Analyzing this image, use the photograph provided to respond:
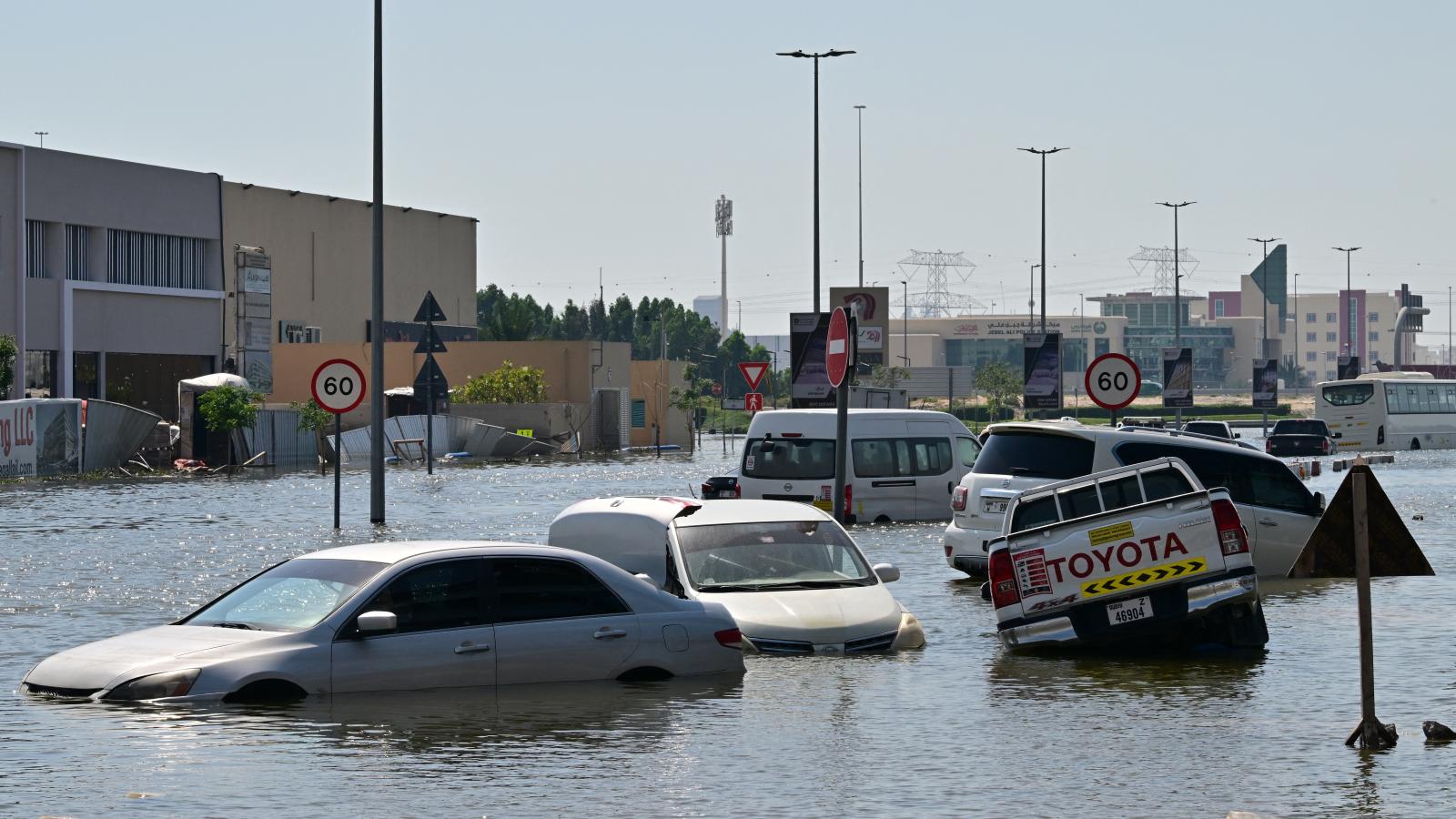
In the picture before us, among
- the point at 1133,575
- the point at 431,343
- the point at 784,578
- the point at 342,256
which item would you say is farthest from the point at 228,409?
the point at 1133,575

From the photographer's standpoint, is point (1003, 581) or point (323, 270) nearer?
point (1003, 581)

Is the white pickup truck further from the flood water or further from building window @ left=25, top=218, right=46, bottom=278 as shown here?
building window @ left=25, top=218, right=46, bottom=278

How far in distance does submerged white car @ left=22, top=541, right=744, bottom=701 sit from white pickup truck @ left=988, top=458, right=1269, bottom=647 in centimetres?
298

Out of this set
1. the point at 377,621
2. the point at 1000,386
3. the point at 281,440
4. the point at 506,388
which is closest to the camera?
the point at 377,621

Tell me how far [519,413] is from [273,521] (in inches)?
1810

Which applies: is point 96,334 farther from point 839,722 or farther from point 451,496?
point 839,722

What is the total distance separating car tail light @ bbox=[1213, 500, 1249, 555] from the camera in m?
14.7

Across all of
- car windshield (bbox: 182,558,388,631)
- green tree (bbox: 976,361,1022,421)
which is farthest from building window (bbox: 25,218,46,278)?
green tree (bbox: 976,361,1022,421)

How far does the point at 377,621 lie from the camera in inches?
449

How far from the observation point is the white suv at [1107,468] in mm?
20672

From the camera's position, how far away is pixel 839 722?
463 inches

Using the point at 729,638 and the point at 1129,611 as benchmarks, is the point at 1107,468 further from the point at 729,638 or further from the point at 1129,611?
the point at 729,638

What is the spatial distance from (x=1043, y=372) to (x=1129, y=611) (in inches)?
1239

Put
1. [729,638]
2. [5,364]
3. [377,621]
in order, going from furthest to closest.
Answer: [5,364], [729,638], [377,621]
